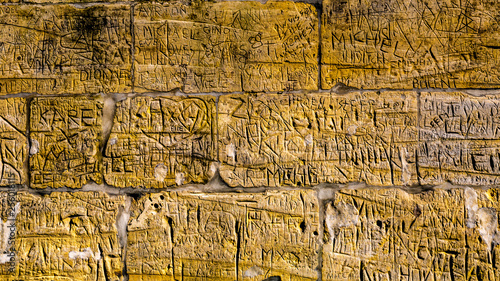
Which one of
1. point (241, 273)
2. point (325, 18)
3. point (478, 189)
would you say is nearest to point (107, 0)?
point (325, 18)

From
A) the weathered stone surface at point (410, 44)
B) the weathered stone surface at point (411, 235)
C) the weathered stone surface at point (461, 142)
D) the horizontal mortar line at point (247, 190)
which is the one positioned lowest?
the weathered stone surface at point (411, 235)

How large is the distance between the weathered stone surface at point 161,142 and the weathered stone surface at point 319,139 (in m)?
0.16

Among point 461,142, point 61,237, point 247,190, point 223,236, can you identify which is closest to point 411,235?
point 461,142

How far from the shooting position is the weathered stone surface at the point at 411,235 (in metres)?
2.57

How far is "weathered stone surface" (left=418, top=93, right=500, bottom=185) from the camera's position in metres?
2.60

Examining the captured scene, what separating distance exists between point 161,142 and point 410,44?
206 cm

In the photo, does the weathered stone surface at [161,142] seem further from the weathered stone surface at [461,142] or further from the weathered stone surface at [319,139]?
the weathered stone surface at [461,142]

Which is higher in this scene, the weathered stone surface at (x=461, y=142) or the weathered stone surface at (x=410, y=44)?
the weathered stone surface at (x=410, y=44)

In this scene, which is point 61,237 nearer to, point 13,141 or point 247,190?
point 13,141

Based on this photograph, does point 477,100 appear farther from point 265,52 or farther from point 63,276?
point 63,276

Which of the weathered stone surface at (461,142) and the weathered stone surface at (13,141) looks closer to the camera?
the weathered stone surface at (461,142)

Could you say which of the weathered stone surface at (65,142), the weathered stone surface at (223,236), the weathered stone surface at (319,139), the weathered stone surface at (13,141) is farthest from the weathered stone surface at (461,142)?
the weathered stone surface at (13,141)

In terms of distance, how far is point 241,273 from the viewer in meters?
2.63

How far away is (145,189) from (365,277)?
5.94 feet
